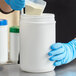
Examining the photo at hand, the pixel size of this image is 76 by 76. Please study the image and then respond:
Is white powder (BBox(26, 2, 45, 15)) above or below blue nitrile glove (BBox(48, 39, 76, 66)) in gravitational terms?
above

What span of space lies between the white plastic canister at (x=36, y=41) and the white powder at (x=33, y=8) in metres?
0.04

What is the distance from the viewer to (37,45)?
0.98 metres

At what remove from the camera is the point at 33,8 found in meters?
Answer: 0.99

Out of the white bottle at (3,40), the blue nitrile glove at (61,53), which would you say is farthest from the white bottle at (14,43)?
the blue nitrile glove at (61,53)

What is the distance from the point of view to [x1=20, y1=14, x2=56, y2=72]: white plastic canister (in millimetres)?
972

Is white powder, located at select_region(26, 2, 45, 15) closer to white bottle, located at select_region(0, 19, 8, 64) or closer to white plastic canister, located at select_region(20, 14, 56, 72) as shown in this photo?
white plastic canister, located at select_region(20, 14, 56, 72)

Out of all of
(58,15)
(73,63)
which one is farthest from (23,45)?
(58,15)

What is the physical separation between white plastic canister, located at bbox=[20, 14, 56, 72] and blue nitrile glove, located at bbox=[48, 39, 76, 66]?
3cm

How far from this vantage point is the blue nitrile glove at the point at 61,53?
102 cm

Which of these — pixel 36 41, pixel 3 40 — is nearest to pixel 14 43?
pixel 3 40

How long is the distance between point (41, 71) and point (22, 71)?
0.11 meters

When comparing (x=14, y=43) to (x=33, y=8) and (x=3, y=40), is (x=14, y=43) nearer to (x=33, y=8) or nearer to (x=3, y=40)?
(x=3, y=40)

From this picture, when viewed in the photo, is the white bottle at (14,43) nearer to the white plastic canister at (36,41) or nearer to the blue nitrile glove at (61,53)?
the white plastic canister at (36,41)

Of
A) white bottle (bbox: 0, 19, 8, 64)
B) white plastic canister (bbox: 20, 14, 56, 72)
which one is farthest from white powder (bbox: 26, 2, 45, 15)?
white bottle (bbox: 0, 19, 8, 64)
